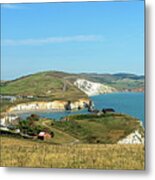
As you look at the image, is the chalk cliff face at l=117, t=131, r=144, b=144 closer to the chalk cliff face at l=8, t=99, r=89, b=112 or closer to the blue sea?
the blue sea

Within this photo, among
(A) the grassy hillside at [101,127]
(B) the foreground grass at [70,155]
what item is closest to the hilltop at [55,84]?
(A) the grassy hillside at [101,127]

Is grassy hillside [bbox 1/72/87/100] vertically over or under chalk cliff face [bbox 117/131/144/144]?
over

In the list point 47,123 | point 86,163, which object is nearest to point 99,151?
point 86,163

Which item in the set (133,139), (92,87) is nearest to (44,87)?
(92,87)

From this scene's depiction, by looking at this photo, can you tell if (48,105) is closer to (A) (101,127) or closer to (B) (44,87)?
(B) (44,87)

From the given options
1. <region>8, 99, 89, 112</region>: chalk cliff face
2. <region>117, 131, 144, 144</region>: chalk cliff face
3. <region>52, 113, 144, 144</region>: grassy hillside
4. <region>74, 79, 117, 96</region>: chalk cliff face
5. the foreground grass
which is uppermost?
<region>74, 79, 117, 96</region>: chalk cliff face

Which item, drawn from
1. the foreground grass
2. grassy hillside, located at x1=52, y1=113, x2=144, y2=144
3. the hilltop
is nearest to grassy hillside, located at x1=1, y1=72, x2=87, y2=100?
the hilltop

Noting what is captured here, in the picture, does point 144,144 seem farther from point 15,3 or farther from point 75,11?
point 15,3
